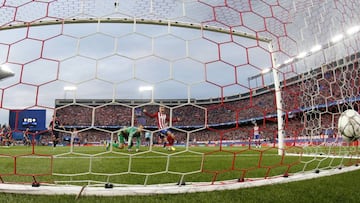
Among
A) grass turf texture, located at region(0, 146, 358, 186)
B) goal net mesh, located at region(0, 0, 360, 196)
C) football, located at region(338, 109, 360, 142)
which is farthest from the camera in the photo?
football, located at region(338, 109, 360, 142)

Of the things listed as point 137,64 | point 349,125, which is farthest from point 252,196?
point 349,125

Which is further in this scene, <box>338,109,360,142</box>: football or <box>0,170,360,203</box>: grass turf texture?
<box>338,109,360,142</box>: football

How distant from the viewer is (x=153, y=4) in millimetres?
2781

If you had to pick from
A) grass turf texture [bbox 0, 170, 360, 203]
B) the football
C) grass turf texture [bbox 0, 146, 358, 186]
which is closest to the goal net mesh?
grass turf texture [bbox 0, 146, 358, 186]

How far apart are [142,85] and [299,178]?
157cm

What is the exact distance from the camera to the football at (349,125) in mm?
3170

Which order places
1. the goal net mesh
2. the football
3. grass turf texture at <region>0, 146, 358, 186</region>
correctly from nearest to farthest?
the goal net mesh, grass turf texture at <region>0, 146, 358, 186</region>, the football

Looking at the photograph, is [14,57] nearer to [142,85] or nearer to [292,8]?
[142,85]

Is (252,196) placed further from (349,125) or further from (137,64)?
(349,125)

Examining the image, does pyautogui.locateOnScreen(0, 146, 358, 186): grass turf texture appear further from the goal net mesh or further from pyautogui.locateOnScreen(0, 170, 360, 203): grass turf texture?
pyautogui.locateOnScreen(0, 170, 360, 203): grass turf texture

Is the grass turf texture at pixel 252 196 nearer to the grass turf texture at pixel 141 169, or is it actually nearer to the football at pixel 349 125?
the grass turf texture at pixel 141 169

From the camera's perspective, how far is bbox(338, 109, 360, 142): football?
3.17 meters

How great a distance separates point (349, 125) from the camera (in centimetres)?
320

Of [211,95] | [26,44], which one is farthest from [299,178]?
[26,44]
